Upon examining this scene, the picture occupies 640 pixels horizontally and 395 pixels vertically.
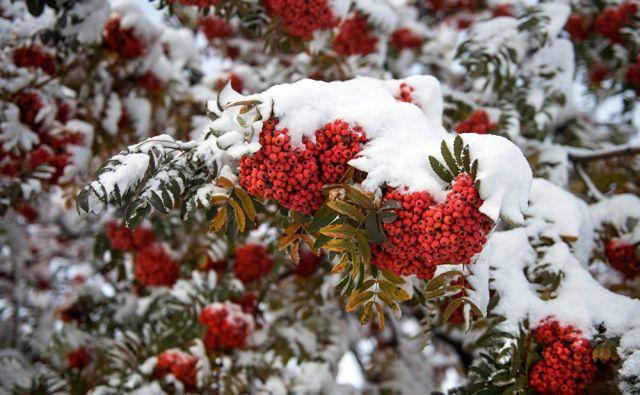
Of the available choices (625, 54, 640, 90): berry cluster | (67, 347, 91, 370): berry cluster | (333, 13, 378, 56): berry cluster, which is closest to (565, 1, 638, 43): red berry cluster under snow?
(625, 54, 640, 90): berry cluster

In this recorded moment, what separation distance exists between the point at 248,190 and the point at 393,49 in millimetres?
3185

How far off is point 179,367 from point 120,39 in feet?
6.92

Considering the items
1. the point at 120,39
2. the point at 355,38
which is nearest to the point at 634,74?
the point at 355,38

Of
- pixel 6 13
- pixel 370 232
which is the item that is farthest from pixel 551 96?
pixel 6 13

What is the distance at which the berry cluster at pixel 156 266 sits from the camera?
3.18 meters

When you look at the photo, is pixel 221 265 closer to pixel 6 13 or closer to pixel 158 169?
pixel 158 169

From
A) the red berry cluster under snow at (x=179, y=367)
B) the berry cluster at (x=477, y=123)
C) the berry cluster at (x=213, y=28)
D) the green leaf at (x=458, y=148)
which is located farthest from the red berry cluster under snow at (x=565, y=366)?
the berry cluster at (x=213, y=28)

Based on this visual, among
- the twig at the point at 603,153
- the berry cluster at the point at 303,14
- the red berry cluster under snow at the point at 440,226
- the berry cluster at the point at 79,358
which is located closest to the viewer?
the red berry cluster under snow at the point at 440,226

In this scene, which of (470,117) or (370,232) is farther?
(470,117)

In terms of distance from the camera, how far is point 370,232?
1288mm

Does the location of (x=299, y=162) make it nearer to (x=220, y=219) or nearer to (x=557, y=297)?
(x=220, y=219)

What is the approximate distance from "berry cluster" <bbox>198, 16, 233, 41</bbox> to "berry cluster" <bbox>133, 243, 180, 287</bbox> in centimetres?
263

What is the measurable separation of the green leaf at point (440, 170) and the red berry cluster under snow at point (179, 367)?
1957mm

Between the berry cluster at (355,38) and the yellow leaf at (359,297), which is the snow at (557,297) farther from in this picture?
the berry cluster at (355,38)
